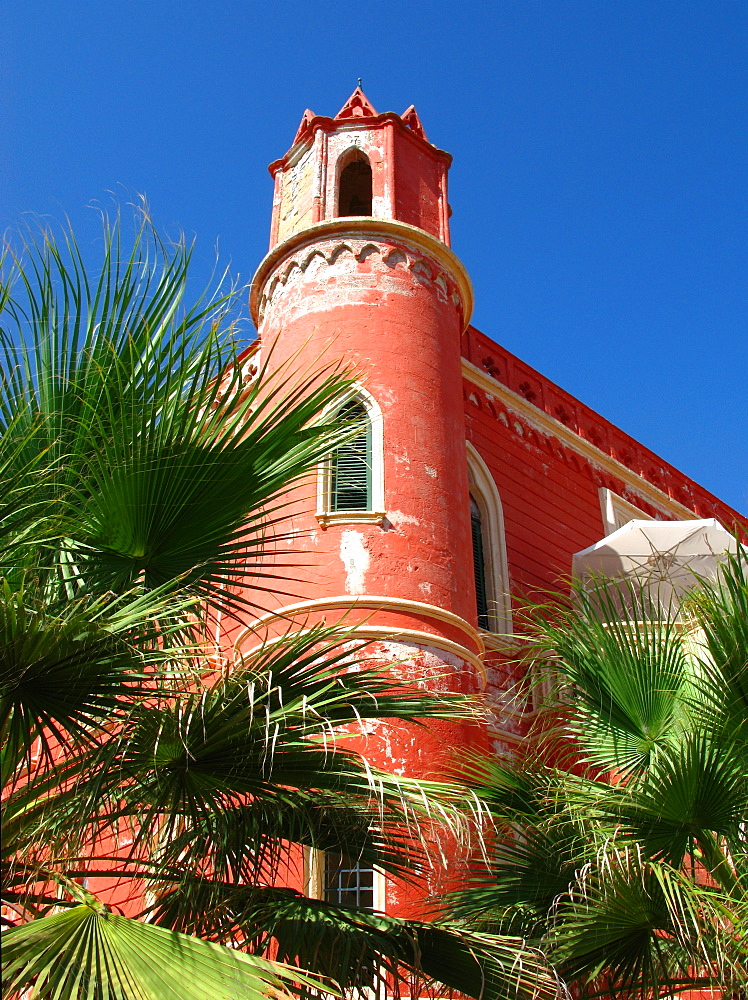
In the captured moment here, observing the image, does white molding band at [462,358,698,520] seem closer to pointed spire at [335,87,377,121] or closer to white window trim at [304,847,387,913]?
pointed spire at [335,87,377,121]

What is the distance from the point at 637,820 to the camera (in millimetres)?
5641

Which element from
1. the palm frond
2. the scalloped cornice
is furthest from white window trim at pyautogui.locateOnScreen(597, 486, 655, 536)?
the palm frond

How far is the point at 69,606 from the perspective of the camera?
4.37 meters

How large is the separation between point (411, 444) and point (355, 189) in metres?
4.67

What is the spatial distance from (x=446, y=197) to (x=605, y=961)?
28.6 ft

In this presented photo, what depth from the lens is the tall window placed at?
7.57m

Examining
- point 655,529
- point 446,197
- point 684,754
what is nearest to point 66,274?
point 684,754

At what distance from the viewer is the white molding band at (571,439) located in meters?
13.4

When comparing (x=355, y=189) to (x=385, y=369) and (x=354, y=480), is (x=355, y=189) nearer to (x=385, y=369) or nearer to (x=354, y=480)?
(x=385, y=369)

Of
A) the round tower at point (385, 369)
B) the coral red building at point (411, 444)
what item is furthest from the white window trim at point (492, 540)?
the round tower at point (385, 369)

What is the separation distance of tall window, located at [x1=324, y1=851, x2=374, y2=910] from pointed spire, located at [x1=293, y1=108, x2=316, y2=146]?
8.19 meters

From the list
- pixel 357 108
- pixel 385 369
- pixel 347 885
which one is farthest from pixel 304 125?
pixel 347 885

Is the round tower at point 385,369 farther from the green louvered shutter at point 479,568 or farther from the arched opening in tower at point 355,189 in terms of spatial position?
the green louvered shutter at point 479,568

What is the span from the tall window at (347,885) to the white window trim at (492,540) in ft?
12.8
